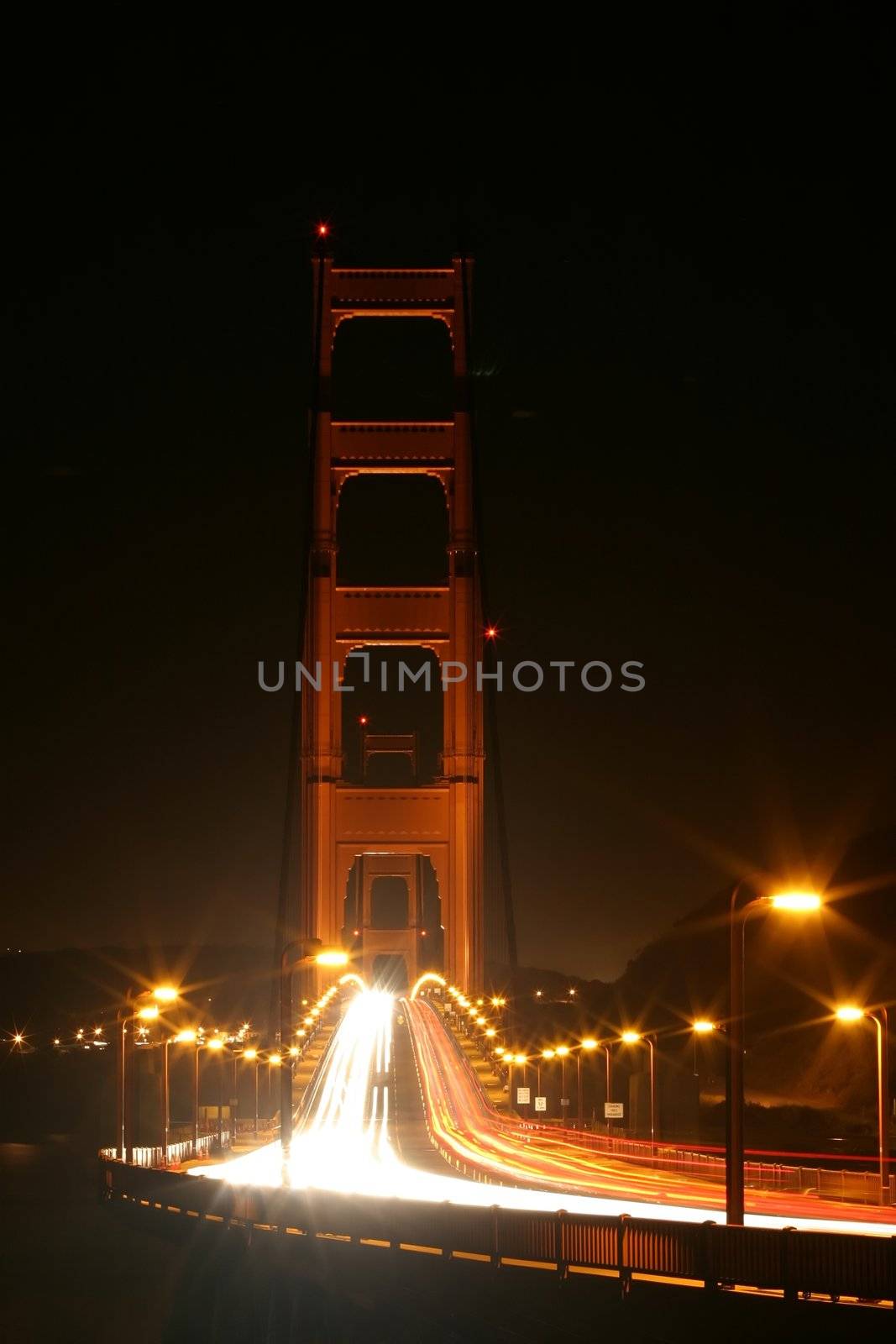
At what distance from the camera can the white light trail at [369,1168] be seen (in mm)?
21250

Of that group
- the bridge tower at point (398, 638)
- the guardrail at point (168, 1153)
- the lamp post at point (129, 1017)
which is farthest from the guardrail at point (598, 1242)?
the bridge tower at point (398, 638)

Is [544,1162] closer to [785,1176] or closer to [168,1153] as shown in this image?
[785,1176]

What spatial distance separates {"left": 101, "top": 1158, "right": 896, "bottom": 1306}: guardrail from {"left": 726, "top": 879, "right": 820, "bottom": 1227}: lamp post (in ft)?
1.12

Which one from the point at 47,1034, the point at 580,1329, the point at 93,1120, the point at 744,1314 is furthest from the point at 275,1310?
the point at 47,1034

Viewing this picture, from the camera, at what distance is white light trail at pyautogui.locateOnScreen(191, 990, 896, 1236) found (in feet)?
69.7

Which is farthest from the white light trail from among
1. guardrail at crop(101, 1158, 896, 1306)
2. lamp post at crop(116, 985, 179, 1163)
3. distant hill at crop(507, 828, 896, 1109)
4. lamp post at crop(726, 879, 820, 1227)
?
distant hill at crop(507, 828, 896, 1109)

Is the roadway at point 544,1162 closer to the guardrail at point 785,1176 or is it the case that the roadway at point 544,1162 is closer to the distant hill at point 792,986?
the guardrail at point 785,1176

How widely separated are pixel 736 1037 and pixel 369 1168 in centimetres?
1961

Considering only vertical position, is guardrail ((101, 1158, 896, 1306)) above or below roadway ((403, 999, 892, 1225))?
above

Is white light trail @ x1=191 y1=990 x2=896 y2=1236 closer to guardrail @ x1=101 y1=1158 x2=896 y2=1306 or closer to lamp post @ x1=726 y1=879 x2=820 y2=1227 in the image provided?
guardrail @ x1=101 y1=1158 x2=896 y2=1306

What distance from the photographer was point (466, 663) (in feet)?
199

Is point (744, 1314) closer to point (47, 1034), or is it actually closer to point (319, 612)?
point (319, 612)

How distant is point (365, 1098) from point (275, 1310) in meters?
28.8

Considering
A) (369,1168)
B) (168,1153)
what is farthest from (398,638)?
(369,1168)
